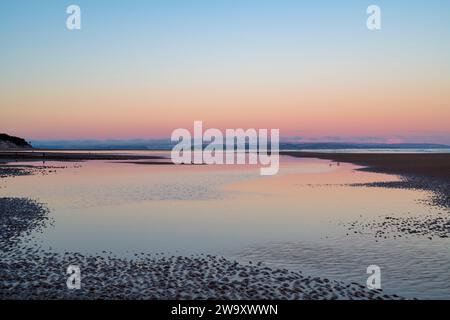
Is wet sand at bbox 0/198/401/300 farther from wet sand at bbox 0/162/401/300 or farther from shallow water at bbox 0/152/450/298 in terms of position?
shallow water at bbox 0/152/450/298

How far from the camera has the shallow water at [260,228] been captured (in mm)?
17844

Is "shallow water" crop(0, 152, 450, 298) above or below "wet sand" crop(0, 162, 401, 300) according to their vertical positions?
below

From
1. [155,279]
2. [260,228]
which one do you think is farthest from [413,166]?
[155,279]

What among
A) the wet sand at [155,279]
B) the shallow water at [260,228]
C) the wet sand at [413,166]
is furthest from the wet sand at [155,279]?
the wet sand at [413,166]

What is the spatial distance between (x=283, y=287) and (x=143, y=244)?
917 centimetres

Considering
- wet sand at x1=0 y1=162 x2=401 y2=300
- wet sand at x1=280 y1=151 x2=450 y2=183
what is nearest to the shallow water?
wet sand at x1=0 y1=162 x2=401 y2=300

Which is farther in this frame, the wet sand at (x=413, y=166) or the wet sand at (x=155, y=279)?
the wet sand at (x=413, y=166)

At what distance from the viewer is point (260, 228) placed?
25703 millimetres

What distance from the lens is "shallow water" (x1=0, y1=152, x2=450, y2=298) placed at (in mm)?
17844

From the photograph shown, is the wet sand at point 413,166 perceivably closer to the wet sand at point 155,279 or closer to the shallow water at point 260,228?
the shallow water at point 260,228
